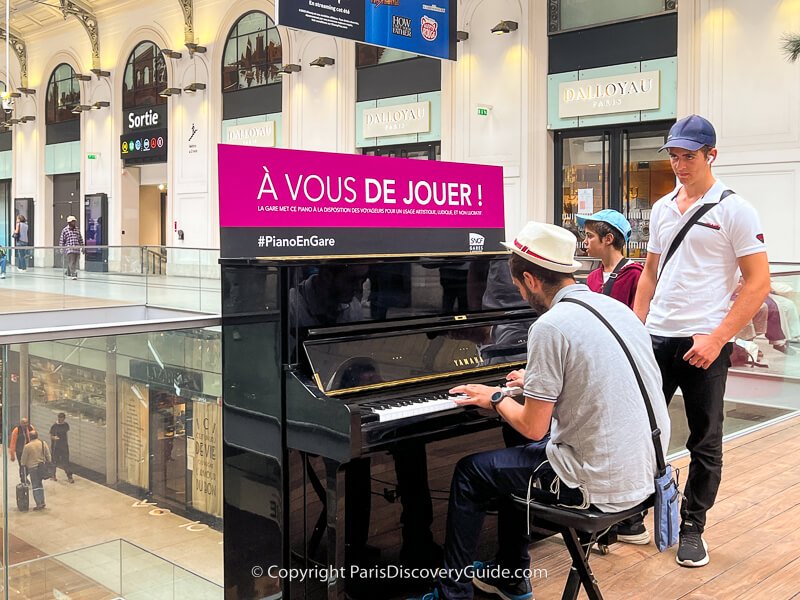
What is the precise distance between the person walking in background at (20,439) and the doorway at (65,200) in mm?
22213

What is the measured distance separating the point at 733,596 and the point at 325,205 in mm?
2133

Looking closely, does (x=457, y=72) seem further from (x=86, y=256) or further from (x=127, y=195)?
(x=127, y=195)

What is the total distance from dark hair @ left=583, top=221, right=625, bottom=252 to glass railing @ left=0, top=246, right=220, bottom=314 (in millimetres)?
9596

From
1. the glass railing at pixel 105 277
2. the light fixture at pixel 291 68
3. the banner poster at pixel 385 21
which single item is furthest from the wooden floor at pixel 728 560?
the light fixture at pixel 291 68

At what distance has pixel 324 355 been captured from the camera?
2.76 m

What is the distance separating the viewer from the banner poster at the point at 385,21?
695 cm

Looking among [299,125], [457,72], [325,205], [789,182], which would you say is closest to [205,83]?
[299,125]

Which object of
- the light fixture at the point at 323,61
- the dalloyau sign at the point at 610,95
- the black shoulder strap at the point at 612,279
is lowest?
the black shoulder strap at the point at 612,279

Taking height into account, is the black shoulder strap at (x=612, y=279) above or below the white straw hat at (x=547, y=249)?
below

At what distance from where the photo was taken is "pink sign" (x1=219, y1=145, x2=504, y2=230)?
9.81ft

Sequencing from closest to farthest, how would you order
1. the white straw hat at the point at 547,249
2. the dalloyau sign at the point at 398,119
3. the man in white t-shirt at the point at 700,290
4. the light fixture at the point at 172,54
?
the white straw hat at the point at 547,249
the man in white t-shirt at the point at 700,290
the dalloyau sign at the point at 398,119
the light fixture at the point at 172,54

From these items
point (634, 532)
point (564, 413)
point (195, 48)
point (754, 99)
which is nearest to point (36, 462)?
point (564, 413)

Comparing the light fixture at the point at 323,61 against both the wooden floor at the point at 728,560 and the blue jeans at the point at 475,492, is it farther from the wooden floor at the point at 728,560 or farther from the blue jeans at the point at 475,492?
the blue jeans at the point at 475,492

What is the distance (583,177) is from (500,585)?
10.9m
